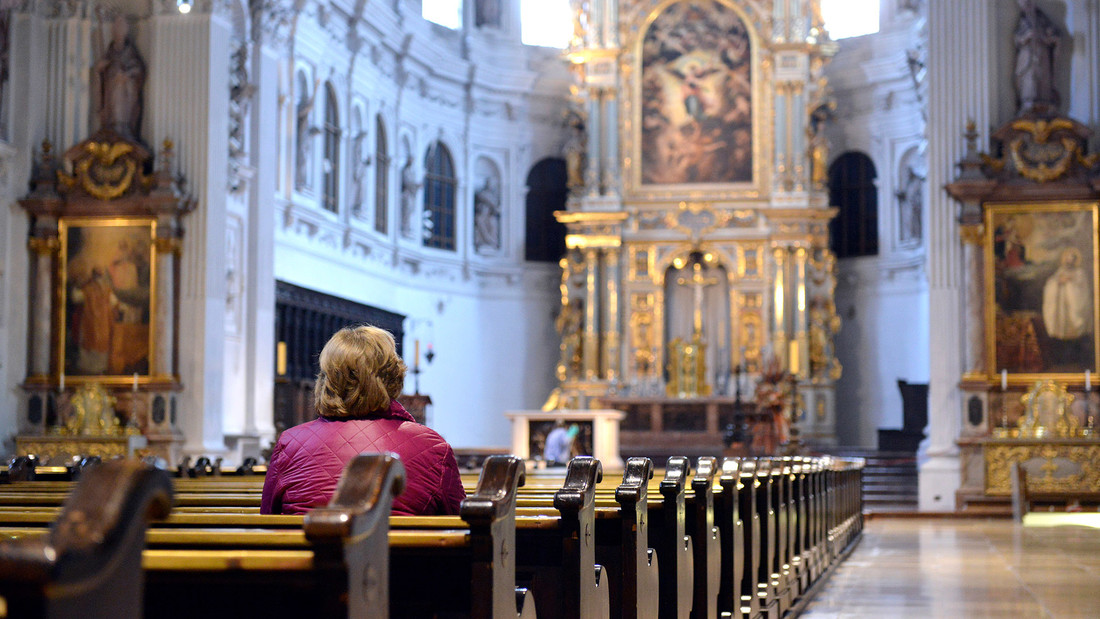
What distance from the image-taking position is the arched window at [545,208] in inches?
1175

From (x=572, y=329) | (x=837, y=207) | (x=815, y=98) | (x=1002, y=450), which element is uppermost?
(x=815, y=98)

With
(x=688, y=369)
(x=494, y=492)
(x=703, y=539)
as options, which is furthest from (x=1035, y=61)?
(x=494, y=492)

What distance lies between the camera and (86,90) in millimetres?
16594

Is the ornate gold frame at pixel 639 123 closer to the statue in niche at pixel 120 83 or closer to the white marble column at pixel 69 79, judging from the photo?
the statue in niche at pixel 120 83

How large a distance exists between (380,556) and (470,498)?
48 cm

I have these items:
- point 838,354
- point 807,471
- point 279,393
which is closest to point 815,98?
point 838,354

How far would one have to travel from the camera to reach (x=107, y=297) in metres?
16.3

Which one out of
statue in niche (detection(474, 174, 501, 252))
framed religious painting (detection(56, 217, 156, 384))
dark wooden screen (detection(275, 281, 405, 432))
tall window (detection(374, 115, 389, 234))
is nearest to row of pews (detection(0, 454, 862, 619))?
framed religious painting (detection(56, 217, 156, 384))

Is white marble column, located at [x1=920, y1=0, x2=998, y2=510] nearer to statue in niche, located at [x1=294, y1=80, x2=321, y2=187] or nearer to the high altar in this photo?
the high altar

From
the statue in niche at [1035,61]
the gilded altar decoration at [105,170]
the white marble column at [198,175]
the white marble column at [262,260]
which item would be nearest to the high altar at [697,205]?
the white marble column at [262,260]

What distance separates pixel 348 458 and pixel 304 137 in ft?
62.6

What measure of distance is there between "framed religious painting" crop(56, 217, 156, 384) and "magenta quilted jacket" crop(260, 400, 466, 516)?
43.1 ft

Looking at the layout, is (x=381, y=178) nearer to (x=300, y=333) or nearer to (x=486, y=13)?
(x=300, y=333)

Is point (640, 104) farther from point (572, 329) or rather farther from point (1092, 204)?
point (1092, 204)
